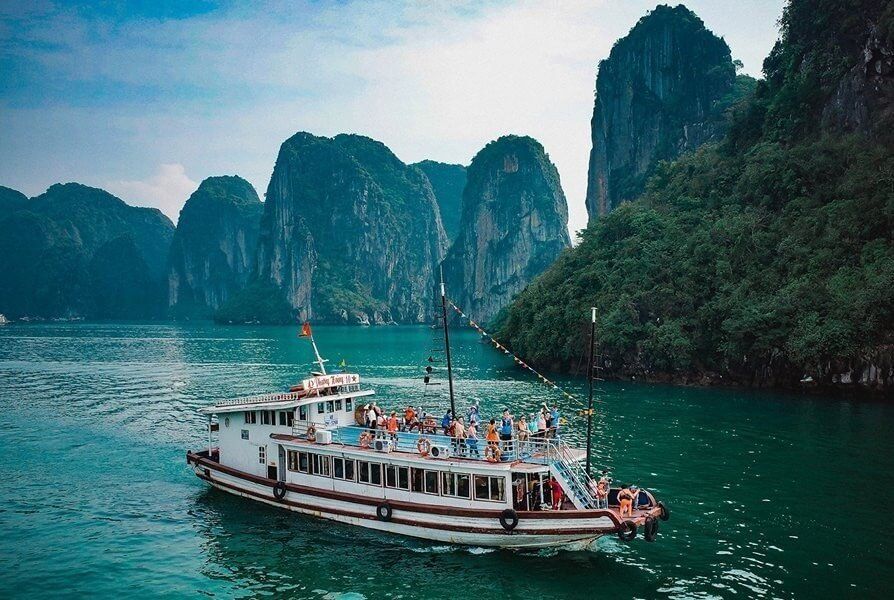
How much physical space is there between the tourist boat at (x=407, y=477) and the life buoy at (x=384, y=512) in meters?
0.03

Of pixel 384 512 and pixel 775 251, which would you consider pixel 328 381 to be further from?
pixel 775 251

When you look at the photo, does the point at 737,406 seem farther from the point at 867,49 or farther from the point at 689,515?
the point at 867,49

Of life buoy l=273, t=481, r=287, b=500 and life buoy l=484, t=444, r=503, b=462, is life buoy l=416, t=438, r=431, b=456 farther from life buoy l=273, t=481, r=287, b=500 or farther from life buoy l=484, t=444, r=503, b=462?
life buoy l=273, t=481, r=287, b=500

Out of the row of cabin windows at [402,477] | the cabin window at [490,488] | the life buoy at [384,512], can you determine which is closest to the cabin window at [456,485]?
the row of cabin windows at [402,477]

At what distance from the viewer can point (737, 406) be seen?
45594mm

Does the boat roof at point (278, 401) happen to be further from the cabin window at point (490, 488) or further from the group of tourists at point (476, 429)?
the cabin window at point (490, 488)

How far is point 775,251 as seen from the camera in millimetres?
58688

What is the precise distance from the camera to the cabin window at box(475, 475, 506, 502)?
20.9 meters

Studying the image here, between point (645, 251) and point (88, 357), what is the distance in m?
71.7

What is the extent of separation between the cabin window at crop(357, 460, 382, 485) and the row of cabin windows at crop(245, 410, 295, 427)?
13.5ft

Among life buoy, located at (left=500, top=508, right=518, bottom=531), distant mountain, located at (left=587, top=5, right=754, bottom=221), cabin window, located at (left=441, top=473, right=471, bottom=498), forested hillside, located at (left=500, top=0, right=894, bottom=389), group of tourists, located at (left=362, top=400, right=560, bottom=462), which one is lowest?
life buoy, located at (left=500, top=508, right=518, bottom=531)

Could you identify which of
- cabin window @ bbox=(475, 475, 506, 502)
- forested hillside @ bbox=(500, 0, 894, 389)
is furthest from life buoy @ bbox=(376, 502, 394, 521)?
forested hillside @ bbox=(500, 0, 894, 389)

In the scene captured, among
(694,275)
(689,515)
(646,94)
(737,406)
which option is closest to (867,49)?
(694,275)

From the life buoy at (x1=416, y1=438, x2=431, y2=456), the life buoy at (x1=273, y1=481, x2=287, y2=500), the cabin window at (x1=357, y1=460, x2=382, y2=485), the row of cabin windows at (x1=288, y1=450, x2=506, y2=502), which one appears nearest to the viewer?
the row of cabin windows at (x1=288, y1=450, x2=506, y2=502)
